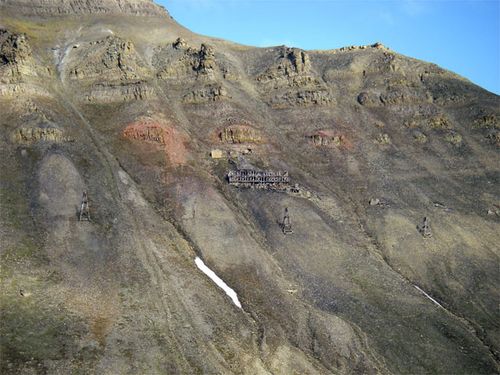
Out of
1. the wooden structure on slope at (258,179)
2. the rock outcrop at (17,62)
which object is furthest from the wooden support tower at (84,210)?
the rock outcrop at (17,62)

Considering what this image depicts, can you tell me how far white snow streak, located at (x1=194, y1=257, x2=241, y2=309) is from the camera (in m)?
48.0

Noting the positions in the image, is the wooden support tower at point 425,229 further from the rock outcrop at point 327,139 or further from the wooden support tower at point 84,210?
the wooden support tower at point 84,210

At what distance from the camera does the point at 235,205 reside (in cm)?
6378

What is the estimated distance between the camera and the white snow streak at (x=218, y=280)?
48.0 m

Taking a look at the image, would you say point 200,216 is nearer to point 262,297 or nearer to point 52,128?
point 262,297

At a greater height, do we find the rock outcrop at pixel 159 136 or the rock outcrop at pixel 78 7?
the rock outcrop at pixel 78 7

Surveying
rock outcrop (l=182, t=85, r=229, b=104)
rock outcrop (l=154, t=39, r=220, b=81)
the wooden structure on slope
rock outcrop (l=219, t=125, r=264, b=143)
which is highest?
rock outcrop (l=154, t=39, r=220, b=81)

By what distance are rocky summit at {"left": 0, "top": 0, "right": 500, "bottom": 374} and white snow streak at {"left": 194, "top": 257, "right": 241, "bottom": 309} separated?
20 cm

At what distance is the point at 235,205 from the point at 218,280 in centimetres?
1527

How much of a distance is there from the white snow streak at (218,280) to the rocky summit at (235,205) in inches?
7.7

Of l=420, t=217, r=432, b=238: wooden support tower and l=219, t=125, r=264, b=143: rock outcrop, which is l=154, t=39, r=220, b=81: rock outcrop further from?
l=420, t=217, r=432, b=238: wooden support tower

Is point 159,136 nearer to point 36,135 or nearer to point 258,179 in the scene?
point 258,179

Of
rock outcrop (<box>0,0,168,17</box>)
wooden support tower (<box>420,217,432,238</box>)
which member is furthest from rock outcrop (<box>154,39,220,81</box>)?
wooden support tower (<box>420,217,432,238</box>)

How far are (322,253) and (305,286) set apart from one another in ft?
20.0
